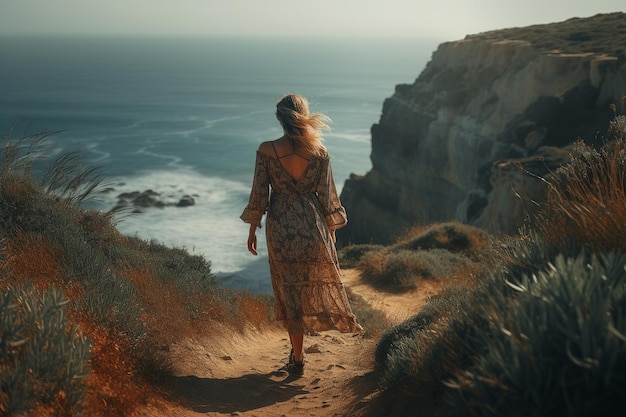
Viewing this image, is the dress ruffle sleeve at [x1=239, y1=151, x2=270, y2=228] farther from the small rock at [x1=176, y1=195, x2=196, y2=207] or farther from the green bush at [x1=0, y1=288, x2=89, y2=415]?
the small rock at [x1=176, y1=195, x2=196, y2=207]

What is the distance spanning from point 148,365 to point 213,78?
17324cm

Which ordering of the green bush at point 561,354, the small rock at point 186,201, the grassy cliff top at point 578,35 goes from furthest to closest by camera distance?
the small rock at point 186,201 → the grassy cliff top at point 578,35 → the green bush at point 561,354

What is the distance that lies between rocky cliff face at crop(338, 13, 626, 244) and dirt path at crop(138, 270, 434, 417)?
1085 centimetres

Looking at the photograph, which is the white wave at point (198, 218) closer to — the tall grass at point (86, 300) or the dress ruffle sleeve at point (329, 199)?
the tall grass at point (86, 300)

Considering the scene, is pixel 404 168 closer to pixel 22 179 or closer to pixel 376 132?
pixel 376 132

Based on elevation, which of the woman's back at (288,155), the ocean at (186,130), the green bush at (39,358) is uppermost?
the woman's back at (288,155)

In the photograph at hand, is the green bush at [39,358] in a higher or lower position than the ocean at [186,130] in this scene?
higher

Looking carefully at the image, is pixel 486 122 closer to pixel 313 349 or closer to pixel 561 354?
pixel 313 349

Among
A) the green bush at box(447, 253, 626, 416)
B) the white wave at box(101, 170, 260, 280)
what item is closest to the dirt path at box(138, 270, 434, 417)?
the green bush at box(447, 253, 626, 416)

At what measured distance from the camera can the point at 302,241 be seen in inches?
222

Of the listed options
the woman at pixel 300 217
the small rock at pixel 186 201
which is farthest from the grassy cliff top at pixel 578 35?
the woman at pixel 300 217

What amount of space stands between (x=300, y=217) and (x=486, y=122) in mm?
27787

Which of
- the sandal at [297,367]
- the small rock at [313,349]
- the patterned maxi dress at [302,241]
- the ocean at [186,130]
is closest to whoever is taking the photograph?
the patterned maxi dress at [302,241]

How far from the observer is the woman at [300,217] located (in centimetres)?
558
